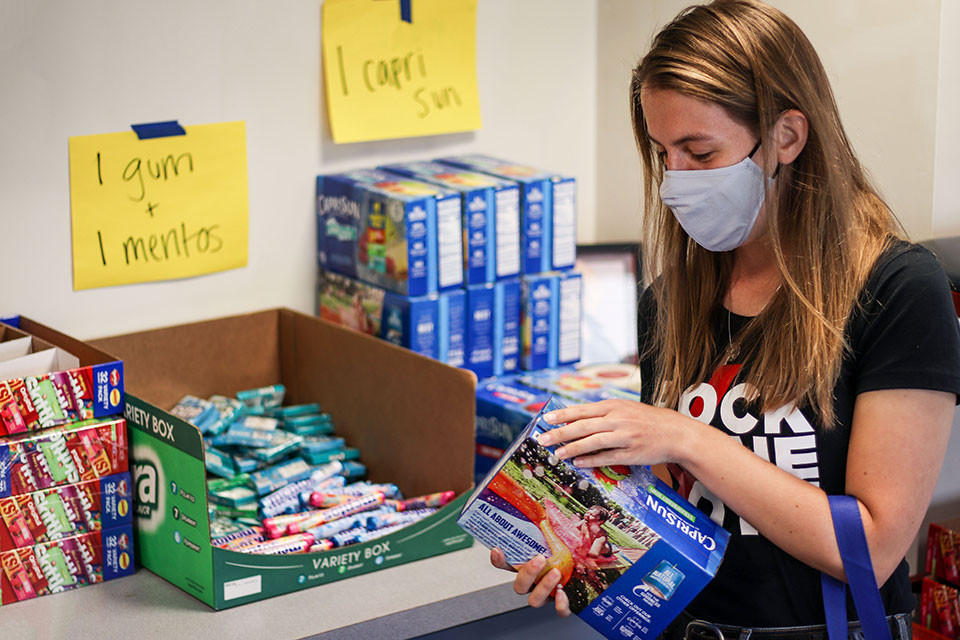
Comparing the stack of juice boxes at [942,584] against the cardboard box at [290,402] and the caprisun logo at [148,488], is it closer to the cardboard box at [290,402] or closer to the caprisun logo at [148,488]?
the cardboard box at [290,402]

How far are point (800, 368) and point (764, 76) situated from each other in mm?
276

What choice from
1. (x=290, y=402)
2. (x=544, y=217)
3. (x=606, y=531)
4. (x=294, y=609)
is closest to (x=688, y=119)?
(x=606, y=531)

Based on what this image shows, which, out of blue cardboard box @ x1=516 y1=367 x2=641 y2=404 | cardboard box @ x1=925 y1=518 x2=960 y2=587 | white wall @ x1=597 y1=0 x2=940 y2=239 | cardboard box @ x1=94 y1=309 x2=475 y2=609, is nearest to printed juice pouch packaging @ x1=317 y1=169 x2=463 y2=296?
cardboard box @ x1=94 y1=309 x2=475 y2=609

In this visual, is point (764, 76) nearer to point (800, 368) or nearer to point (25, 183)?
point (800, 368)

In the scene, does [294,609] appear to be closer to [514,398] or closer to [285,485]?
[285,485]

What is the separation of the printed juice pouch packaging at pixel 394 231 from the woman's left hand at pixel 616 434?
77 centimetres

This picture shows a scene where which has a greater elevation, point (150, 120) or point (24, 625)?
point (150, 120)

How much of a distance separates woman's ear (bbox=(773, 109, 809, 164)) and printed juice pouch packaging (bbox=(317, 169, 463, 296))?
0.78 m

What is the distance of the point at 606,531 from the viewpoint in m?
0.98

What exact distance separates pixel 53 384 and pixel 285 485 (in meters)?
0.40

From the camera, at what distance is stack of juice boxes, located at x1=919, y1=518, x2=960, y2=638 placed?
160 centimetres

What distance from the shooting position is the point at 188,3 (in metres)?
1.73

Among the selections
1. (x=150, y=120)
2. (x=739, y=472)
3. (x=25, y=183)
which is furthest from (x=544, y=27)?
(x=739, y=472)

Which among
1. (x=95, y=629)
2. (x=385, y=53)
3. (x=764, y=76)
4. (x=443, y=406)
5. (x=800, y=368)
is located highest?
(x=385, y=53)
